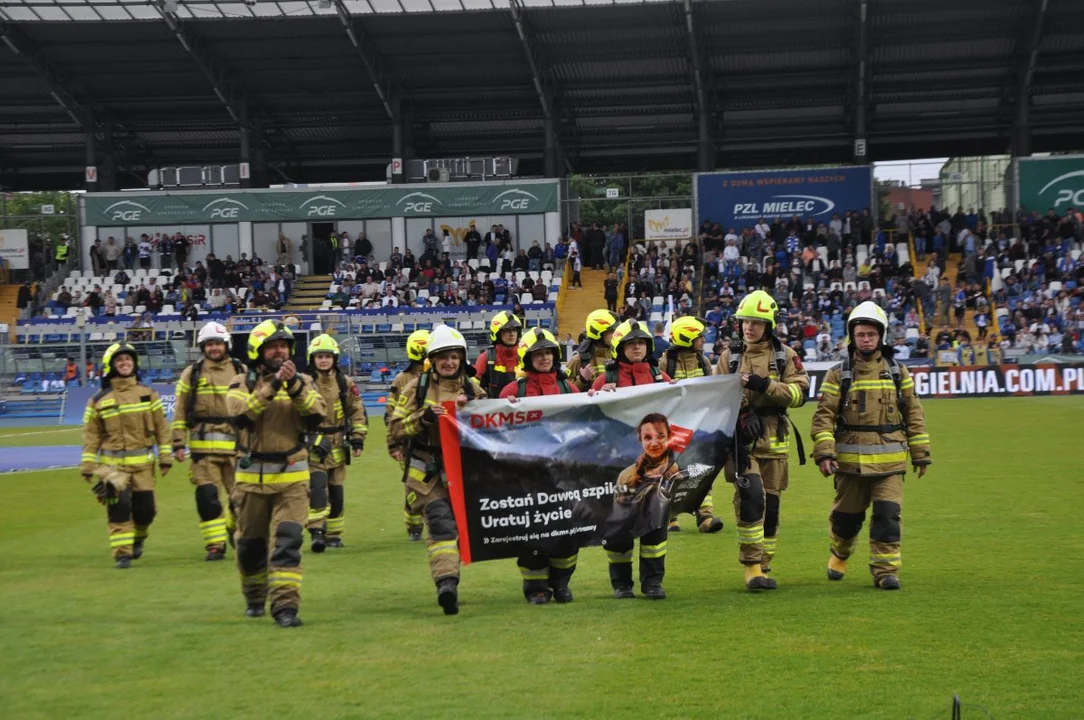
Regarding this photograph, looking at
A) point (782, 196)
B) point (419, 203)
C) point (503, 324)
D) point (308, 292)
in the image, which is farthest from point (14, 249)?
point (503, 324)

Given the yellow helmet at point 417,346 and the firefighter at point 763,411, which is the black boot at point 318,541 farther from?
the firefighter at point 763,411

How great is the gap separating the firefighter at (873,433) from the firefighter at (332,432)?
518cm

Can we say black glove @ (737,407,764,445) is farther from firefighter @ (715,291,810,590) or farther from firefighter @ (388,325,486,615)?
firefighter @ (388,325,486,615)

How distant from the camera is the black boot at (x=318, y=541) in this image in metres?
13.3

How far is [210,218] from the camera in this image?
51844mm

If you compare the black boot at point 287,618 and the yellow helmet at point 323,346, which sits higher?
the yellow helmet at point 323,346

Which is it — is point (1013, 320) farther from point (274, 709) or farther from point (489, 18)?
point (274, 709)

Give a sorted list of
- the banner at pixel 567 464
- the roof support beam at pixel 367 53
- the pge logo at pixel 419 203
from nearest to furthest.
→ the banner at pixel 567 464
the roof support beam at pixel 367 53
the pge logo at pixel 419 203

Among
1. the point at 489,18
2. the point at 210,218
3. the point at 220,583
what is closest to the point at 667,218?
the point at 489,18

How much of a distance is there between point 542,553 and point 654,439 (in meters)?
1.21

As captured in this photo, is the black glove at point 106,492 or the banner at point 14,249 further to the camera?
the banner at point 14,249

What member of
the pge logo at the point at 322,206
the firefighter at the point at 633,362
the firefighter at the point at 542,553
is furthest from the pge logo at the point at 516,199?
the firefighter at the point at 542,553

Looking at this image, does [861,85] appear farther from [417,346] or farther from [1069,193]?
[417,346]

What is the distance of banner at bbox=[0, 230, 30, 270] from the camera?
51875 millimetres
